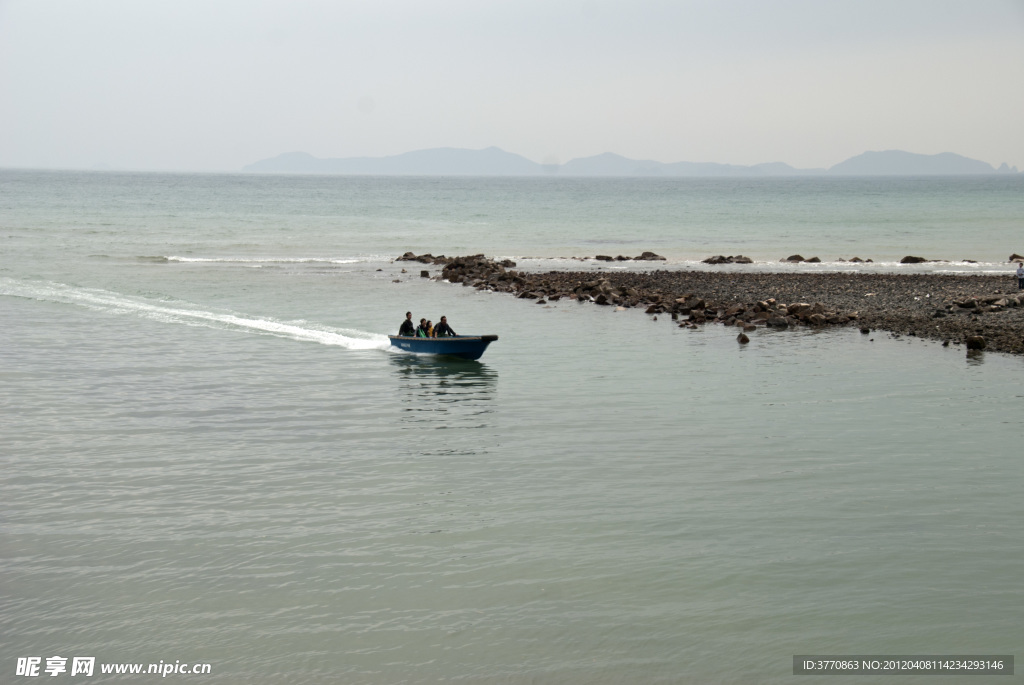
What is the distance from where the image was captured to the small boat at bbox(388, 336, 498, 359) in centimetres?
3189

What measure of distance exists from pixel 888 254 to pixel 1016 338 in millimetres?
40204

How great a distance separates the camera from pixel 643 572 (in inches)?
585

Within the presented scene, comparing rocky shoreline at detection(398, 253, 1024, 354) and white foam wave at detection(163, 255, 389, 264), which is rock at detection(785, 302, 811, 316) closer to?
rocky shoreline at detection(398, 253, 1024, 354)

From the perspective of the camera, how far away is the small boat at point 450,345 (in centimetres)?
3189

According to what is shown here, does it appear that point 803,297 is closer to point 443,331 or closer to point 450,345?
point 443,331

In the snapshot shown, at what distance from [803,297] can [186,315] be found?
2954 cm

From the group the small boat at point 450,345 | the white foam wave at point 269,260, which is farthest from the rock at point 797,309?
the white foam wave at point 269,260

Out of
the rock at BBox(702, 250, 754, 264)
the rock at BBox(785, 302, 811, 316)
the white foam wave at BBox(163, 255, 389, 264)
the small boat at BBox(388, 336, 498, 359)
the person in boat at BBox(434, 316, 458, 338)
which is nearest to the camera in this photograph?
the small boat at BBox(388, 336, 498, 359)

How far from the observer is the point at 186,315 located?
41750 millimetres

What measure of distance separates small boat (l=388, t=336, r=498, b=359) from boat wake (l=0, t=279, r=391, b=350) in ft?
5.98

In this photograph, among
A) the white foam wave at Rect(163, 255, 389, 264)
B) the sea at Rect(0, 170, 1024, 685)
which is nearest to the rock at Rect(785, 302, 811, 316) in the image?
the sea at Rect(0, 170, 1024, 685)

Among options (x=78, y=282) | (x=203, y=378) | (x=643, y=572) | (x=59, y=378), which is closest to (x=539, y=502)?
(x=643, y=572)

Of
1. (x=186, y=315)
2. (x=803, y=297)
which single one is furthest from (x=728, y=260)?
(x=186, y=315)

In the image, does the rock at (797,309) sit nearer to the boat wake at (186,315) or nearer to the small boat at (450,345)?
the small boat at (450,345)
